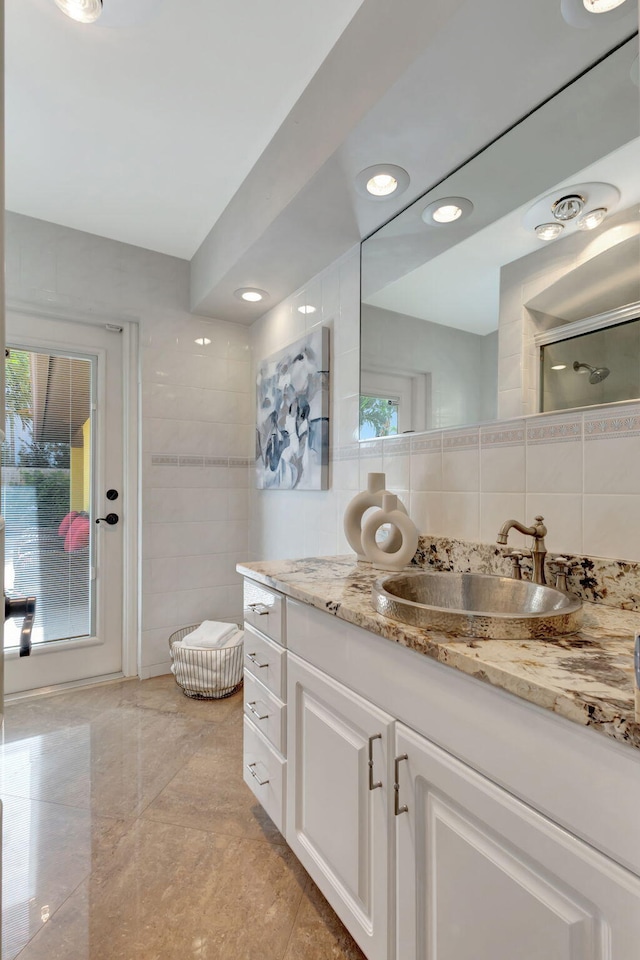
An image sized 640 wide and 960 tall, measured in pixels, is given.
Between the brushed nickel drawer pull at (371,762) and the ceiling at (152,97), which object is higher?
the ceiling at (152,97)

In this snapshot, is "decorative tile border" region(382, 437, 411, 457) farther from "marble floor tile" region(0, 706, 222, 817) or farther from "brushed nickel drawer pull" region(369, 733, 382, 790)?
"marble floor tile" region(0, 706, 222, 817)

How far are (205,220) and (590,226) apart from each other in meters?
1.82

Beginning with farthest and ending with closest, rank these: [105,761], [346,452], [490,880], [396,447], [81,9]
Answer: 1. [346,452]
2. [105,761]
3. [396,447]
4. [81,9]
5. [490,880]

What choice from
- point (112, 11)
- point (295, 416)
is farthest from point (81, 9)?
point (295, 416)

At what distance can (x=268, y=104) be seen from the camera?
5.21 ft

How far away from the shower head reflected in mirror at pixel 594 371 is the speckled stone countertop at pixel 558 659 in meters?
0.53

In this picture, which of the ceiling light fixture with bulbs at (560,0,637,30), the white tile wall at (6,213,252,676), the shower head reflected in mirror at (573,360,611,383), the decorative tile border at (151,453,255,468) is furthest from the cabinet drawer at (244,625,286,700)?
the ceiling light fixture with bulbs at (560,0,637,30)

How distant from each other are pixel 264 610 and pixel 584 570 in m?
0.87

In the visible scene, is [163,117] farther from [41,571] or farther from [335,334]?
[41,571]

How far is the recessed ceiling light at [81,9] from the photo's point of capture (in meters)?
1.24

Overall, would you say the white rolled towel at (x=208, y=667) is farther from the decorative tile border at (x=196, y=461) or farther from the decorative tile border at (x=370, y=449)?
the decorative tile border at (x=370, y=449)

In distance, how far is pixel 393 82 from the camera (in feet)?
3.66

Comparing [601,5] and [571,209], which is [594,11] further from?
[571,209]

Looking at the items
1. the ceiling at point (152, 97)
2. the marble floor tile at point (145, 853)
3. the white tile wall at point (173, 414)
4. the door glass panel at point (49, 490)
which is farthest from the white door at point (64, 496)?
the ceiling at point (152, 97)
